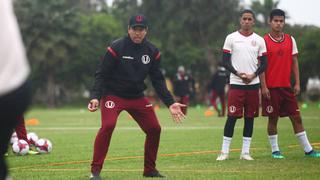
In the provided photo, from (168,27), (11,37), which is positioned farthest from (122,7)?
(11,37)

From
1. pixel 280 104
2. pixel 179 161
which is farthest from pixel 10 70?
pixel 280 104

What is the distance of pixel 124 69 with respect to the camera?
880cm

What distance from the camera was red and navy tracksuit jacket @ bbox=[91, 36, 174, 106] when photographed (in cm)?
877

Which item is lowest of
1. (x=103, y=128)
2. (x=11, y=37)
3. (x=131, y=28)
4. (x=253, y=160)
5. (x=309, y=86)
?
(x=309, y=86)

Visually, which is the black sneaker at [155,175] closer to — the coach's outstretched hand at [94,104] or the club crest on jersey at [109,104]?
the club crest on jersey at [109,104]

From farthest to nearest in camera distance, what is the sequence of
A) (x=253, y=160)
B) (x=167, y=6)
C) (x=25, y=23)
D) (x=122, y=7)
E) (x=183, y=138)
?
(x=122, y=7)
(x=167, y=6)
(x=25, y=23)
(x=183, y=138)
(x=253, y=160)

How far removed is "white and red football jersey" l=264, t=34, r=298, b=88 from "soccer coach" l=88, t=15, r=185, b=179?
2698 millimetres

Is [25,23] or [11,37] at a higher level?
[11,37]

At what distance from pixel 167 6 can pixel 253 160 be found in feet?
191

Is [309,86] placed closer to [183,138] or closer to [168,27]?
[168,27]

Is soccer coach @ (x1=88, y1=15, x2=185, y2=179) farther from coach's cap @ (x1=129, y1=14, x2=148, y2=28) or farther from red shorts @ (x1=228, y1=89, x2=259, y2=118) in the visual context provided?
red shorts @ (x1=228, y1=89, x2=259, y2=118)

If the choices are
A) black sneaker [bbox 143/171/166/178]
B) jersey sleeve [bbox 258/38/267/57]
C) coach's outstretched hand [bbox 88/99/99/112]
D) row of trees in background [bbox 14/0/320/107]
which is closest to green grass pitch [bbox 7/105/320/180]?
black sneaker [bbox 143/171/166/178]

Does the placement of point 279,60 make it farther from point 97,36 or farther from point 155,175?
point 97,36

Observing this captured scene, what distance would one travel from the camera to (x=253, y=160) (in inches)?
423
